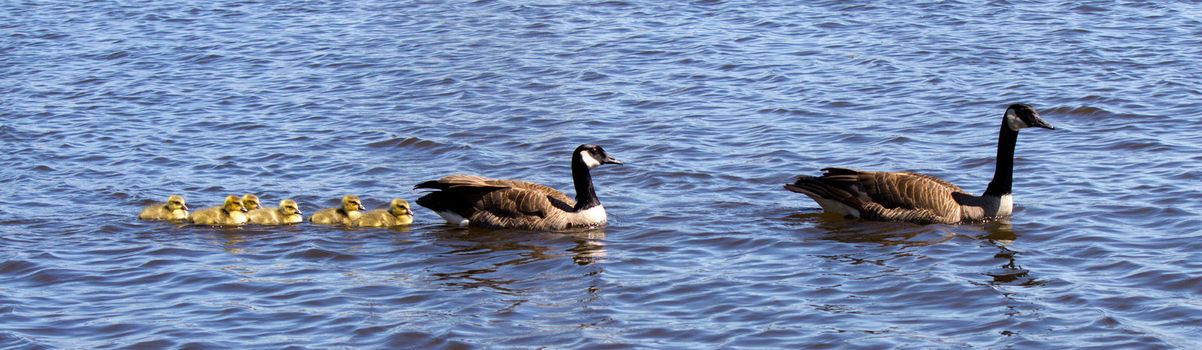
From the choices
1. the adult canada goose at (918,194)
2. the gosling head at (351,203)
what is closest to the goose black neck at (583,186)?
the adult canada goose at (918,194)

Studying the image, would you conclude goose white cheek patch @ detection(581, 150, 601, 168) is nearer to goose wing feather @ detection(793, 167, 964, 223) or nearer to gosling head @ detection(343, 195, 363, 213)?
goose wing feather @ detection(793, 167, 964, 223)

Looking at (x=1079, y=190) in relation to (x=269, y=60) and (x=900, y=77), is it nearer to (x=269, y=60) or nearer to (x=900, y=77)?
(x=900, y=77)

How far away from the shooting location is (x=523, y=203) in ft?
42.8

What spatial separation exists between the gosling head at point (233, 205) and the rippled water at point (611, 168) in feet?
0.83

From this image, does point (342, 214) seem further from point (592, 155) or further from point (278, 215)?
point (592, 155)

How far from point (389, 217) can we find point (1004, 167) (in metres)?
5.04

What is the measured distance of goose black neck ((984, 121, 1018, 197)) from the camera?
12.8 meters

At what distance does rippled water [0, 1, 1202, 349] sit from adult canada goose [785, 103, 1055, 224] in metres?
0.22

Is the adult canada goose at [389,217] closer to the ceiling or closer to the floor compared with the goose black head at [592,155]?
closer to the floor

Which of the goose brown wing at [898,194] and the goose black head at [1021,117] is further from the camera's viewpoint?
the goose black head at [1021,117]

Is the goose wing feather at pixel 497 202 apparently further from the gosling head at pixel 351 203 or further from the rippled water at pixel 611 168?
the gosling head at pixel 351 203

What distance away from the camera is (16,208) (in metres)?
14.0

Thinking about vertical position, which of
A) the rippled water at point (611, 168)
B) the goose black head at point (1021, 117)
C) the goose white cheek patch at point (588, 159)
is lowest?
the rippled water at point (611, 168)

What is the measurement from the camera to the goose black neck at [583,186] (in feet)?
42.5
